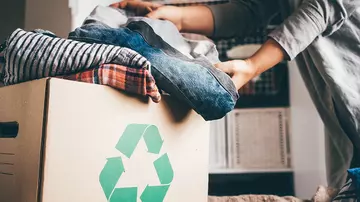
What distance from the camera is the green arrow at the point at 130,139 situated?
25.3 inches

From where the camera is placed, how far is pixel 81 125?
593 mm

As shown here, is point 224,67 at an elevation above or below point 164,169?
above

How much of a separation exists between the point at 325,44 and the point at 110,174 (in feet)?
1.81

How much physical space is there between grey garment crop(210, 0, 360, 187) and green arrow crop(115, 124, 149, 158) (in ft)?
1.16

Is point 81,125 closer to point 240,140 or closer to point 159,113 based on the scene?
point 159,113

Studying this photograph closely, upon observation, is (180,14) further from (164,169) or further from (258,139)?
(258,139)

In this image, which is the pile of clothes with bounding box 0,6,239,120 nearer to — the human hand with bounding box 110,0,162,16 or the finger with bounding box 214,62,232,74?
the finger with bounding box 214,62,232,74

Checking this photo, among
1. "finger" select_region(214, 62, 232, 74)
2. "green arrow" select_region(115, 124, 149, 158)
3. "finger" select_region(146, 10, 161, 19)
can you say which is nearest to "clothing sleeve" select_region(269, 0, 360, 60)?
"finger" select_region(214, 62, 232, 74)

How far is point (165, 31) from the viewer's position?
819 millimetres

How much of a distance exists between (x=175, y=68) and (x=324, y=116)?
0.50 metres

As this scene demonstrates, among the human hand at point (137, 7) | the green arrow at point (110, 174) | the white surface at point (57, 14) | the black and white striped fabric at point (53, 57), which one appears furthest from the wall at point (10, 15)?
the green arrow at point (110, 174)

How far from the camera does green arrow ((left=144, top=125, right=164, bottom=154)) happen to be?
677 mm

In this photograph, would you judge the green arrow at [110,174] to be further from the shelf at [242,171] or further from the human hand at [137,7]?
the shelf at [242,171]

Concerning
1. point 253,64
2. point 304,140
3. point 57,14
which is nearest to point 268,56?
point 253,64
